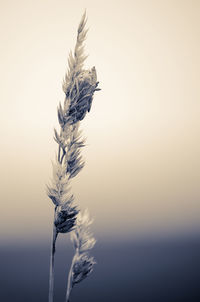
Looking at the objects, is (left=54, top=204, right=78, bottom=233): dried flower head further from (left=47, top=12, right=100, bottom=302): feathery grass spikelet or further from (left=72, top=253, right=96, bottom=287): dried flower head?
(left=72, top=253, right=96, bottom=287): dried flower head

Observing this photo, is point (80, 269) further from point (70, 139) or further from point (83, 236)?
point (70, 139)

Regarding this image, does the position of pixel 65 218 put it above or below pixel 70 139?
below

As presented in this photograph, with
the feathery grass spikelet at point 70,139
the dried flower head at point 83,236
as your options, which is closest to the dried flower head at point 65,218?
the feathery grass spikelet at point 70,139

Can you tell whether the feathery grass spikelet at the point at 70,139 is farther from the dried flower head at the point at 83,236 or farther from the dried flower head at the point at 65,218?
the dried flower head at the point at 83,236

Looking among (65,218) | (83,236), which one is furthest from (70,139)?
(83,236)

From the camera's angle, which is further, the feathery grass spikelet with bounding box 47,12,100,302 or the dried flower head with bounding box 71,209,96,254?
the dried flower head with bounding box 71,209,96,254

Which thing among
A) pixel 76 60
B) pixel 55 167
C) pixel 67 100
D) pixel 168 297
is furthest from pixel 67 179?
pixel 168 297

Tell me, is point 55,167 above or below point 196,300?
above

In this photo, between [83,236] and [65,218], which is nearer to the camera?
[65,218]

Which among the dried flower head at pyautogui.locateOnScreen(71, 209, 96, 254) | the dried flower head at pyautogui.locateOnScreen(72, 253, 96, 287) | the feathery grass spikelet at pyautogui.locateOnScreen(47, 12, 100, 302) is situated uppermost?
the feathery grass spikelet at pyautogui.locateOnScreen(47, 12, 100, 302)

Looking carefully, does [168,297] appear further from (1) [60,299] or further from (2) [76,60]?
(2) [76,60]

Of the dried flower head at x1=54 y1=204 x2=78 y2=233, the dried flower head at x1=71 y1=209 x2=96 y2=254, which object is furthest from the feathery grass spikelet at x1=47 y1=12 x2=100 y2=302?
the dried flower head at x1=71 y1=209 x2=96 y2=254
